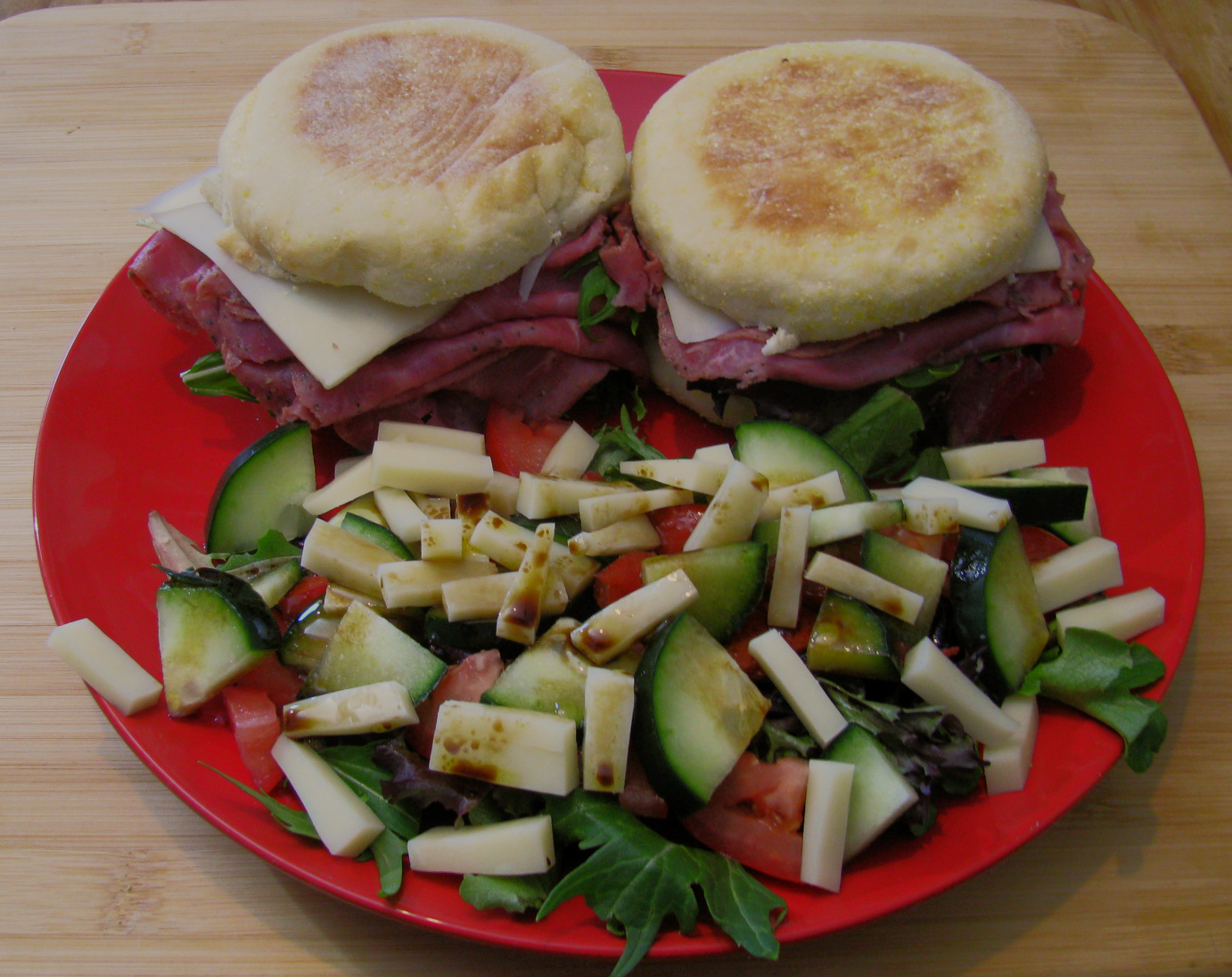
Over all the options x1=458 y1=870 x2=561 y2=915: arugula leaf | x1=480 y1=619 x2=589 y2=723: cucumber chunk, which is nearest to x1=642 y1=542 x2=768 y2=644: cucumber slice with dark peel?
x1=480 y1=619 x2=589 y2=723: cucumber chunk

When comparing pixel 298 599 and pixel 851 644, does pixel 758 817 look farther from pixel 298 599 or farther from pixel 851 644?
pixel 298 599

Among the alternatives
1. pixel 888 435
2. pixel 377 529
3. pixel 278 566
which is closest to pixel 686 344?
pixel 888 435

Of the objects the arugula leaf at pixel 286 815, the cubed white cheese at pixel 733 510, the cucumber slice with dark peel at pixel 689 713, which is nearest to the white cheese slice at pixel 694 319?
the cubed white cheese at pixel 733 510

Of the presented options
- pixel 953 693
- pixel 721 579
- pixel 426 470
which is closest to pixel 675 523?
pixel 721 579

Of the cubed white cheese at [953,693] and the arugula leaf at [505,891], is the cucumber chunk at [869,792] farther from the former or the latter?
the arugula leaf at [505,891]

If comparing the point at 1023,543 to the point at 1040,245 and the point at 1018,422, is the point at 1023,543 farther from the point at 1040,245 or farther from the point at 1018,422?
the point at 1040,245

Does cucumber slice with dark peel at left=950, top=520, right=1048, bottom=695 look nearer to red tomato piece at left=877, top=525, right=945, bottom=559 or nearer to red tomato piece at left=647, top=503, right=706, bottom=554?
red tomato piece at left=877, top=525, right=945, bottom=559

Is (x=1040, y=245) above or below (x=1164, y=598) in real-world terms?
above

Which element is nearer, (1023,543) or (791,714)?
(791,714)
